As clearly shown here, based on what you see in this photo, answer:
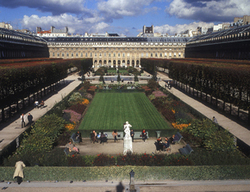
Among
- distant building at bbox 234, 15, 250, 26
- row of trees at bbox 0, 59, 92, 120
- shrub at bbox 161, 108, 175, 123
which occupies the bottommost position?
shrub at bbox 161, 108, 175, 123

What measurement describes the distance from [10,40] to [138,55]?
198 feet

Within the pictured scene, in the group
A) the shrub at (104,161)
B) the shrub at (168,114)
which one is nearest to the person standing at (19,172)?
the shrub at (104,161)

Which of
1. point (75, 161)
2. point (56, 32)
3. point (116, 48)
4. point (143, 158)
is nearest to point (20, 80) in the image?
point (75, 161)

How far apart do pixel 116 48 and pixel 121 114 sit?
8914 centimetres

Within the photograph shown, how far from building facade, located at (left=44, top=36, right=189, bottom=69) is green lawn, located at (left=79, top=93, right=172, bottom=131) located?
77.9 metres

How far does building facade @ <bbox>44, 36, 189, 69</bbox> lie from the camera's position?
109 meters

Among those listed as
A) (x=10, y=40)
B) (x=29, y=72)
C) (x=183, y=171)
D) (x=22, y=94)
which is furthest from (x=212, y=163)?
(x=10, y=40)

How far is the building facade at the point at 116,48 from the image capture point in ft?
357

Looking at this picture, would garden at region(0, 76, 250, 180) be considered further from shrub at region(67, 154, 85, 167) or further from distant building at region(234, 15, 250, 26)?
distant building at region(234, 15, 250, 26)

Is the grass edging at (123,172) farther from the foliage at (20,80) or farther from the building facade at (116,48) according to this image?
the building facade at (116,48)

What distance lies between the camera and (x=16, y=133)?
1836cm

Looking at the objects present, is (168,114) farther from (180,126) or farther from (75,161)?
(75,161)

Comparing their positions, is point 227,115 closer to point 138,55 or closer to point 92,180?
point 92,180

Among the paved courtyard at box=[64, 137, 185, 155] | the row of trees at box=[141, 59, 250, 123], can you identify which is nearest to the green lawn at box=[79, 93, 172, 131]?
the paved courtyard at box=[64, 137, 185, 155]
